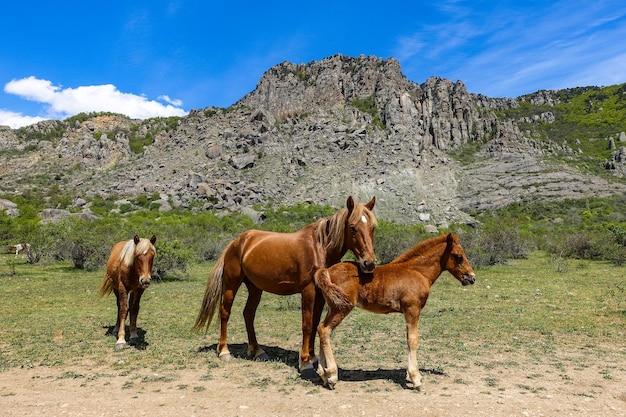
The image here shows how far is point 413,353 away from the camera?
18.0 feet

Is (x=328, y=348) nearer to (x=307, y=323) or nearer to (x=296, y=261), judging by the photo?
(x=307, y=323)

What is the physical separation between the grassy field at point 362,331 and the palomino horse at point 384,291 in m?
1.00

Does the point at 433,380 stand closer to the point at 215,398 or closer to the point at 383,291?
the point at 383,291

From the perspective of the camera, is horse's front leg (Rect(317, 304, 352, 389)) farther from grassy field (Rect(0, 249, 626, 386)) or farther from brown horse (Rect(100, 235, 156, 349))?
brown horse (Rect(100, 235, 156, 349))

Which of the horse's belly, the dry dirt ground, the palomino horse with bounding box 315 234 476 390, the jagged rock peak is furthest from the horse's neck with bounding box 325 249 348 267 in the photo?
the jagged rock peak

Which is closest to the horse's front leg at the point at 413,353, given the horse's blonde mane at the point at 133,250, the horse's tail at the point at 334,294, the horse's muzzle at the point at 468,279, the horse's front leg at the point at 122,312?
the horse's tail at the point at 334,294

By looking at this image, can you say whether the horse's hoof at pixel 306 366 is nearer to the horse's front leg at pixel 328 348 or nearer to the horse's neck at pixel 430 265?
the horse's front leg at pixel 328 348

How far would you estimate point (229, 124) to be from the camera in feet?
268

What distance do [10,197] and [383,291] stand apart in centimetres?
7512

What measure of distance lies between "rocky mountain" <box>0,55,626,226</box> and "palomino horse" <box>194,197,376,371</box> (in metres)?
52.4

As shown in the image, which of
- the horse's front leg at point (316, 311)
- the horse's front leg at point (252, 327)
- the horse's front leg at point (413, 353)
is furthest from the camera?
the horse's front leg at point (252, 327)

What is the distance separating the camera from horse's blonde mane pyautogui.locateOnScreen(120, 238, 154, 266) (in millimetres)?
7847

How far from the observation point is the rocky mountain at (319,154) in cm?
6538

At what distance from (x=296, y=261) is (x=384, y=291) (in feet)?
4.90
